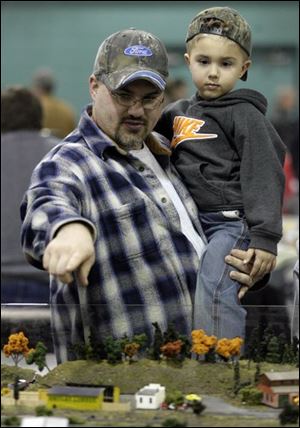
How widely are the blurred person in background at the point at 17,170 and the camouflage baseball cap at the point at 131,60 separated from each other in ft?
11.8

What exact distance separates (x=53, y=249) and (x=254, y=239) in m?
1.02

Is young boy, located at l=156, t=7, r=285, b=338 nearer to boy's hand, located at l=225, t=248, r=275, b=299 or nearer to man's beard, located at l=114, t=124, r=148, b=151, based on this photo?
boy's hand, located at l=225, t=248, r=275, b=299

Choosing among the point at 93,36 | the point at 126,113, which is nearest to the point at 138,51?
the point at 126,113

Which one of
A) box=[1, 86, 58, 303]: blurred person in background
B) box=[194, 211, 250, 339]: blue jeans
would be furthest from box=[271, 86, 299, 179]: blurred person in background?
box=[194, 211, 250, 339]: blue jeans

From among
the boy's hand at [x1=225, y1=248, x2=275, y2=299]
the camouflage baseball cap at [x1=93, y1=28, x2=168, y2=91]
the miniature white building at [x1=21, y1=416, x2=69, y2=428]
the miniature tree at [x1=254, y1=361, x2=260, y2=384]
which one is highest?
the camouflage baseball cap at [x1=93, y1=28, x2=168, y2=91]

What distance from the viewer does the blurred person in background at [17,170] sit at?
24.9ft

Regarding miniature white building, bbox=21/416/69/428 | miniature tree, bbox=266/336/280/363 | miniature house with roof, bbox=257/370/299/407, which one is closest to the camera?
miniature white building, bbox=21/416/69/428

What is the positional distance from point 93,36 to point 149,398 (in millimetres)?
13286

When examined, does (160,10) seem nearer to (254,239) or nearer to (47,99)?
(47,99)

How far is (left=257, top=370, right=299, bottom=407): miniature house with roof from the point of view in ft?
10.3

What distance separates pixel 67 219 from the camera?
331 cm

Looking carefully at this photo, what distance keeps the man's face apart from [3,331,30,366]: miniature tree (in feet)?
2.60

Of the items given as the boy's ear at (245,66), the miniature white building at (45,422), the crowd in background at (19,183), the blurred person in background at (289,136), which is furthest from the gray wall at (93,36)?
the miniature white building at (45,422)

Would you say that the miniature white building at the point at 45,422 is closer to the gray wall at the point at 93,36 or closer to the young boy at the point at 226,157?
the young boy at the point at 226,157
